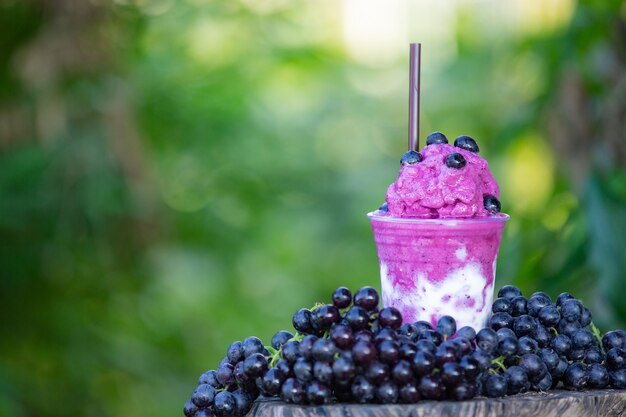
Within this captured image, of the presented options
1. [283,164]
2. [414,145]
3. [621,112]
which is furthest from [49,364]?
[414,145]

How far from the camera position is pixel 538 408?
137 cm

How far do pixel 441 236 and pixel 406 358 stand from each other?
0.25 m

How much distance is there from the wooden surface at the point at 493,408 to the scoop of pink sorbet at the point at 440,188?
12.9 inches

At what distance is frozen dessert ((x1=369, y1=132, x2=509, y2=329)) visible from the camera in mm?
1459

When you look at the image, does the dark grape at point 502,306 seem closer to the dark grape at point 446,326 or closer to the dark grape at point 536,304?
the dark grape at point 536,304

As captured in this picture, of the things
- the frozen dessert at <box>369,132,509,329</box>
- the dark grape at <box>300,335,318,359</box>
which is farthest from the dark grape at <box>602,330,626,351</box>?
the dark grape at <box>300,335,318,359</box>

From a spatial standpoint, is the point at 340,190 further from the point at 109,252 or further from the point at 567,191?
the point at 567,191

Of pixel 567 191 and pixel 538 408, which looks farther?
pixel 567 191

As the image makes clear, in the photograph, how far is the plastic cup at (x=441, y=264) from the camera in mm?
1455

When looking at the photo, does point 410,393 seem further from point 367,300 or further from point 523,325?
point 523,325

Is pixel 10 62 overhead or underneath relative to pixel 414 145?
overhead

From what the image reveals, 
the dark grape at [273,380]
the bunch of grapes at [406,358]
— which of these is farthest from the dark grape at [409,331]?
the dark grape at [273,380]

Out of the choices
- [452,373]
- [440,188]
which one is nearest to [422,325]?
[452,373]

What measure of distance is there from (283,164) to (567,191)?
3205 mm
